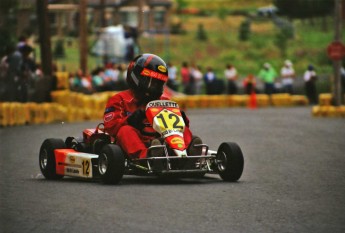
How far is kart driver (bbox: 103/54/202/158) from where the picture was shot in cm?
1257

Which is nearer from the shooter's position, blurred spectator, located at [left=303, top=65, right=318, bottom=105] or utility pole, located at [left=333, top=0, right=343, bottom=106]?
utility pole, located at [left=333, top=0, right=343, bottom=106]

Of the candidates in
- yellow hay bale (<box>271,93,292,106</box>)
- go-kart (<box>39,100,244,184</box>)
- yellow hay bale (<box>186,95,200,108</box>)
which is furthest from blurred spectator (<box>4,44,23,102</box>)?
yellow hay bale (<box>271,93,292,106</box>)

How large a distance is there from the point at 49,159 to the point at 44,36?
19.3 meters

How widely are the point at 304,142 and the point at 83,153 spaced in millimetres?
8413

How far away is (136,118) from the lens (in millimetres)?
12930

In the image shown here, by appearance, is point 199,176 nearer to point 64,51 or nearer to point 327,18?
point 64,51

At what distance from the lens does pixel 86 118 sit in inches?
1187

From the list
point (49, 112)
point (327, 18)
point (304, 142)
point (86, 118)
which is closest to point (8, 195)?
point (304, 142)

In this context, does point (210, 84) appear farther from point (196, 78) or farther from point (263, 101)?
point (263, 101)

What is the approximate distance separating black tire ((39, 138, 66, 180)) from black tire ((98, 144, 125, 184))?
1368 millimetres

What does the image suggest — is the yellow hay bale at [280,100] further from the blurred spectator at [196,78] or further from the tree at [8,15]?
the tree at [8,15]

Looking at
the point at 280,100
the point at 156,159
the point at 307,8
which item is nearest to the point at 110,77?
the point at 280,100

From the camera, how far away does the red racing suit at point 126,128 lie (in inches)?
492

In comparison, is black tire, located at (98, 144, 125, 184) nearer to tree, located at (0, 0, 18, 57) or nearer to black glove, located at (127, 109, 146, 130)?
black glove, located at (127, 109, 146, 130)
